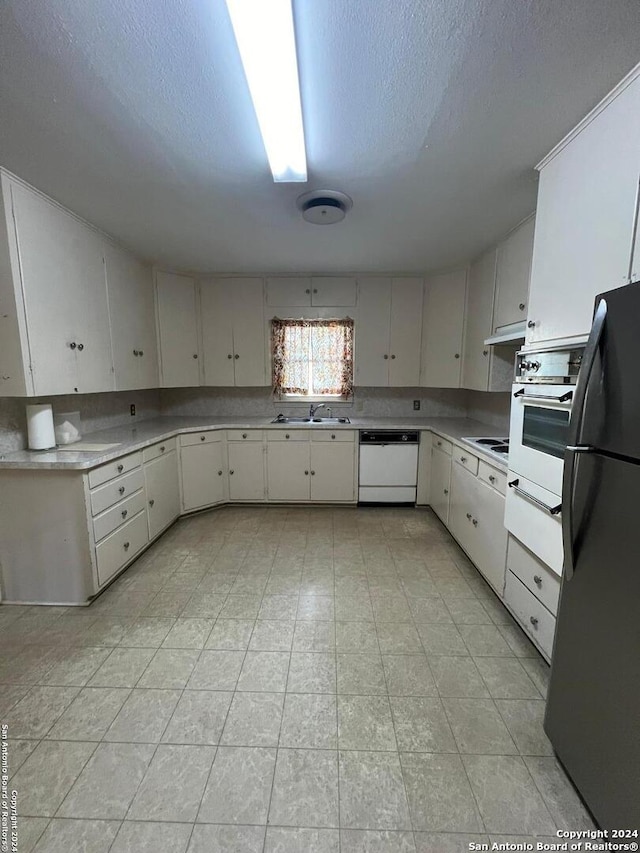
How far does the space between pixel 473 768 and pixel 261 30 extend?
2.48m

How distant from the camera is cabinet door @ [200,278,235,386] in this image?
3.63 meters

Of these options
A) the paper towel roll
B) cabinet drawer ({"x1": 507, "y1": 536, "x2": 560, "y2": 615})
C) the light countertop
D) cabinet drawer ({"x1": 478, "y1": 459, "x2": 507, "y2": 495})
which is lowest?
cabinet drawer ({"x1": 507, "y1": 536, "x2": 560, "y2": 615})

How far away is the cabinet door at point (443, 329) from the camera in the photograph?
341 cm

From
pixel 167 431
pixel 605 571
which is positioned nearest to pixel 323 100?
pixel 605 571

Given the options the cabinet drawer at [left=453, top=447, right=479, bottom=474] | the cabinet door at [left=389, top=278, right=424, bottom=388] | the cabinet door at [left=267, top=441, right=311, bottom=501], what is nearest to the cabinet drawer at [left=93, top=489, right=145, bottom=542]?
the cabinet door at [left=267, top=441, right=311, bottom=501]

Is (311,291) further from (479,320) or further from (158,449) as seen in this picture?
(158,449)

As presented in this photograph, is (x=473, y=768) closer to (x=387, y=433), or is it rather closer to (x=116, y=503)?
(x=116, y=503)

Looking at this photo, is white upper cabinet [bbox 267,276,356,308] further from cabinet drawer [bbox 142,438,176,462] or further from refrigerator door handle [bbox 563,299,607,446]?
refrigerator door handle [bbox 563,299,607,446]

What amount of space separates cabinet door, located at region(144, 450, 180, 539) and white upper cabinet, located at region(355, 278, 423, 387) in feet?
6.70

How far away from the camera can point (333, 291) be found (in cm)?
361

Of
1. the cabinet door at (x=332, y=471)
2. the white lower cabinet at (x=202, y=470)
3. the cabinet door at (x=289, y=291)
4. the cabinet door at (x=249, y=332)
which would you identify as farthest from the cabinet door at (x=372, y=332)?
the white lower cabinet at (x=202, y=470)

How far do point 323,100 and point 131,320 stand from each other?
93.5 inches

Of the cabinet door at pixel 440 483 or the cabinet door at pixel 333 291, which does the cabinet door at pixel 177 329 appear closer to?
the cabinet door at pixel 333 291

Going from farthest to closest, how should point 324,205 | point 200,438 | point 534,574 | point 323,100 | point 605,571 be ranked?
point 200,438 → point 324,205 → point 534,574 → point 323,100 → point 605,571
